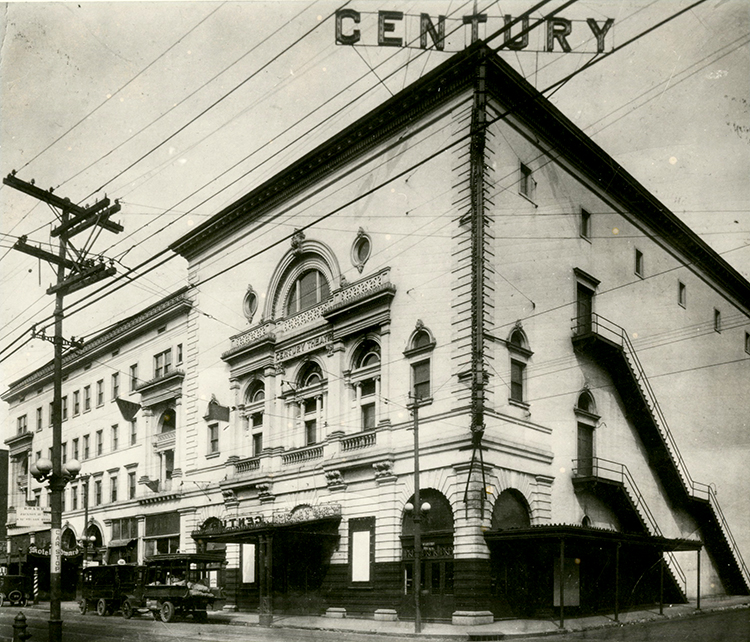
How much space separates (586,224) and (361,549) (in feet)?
53.4

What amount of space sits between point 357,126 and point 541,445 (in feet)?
48.0

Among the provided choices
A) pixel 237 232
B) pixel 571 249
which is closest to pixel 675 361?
pixel 571 249

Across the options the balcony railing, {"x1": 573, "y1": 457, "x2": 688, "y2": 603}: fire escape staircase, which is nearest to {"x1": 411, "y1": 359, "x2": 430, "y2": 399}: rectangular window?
the balcony railing

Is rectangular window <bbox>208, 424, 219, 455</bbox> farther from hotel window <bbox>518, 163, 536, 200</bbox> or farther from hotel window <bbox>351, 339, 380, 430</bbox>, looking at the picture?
hotel window <bbox>518, 163, 536, 200</bbox>

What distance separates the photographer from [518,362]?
1220 inches

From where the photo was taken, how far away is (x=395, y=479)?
3092cm

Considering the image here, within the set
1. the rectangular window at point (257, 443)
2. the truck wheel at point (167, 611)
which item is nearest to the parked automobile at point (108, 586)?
the truck wheel at point (167, 611)

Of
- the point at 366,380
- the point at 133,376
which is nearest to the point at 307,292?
the point at 366,380

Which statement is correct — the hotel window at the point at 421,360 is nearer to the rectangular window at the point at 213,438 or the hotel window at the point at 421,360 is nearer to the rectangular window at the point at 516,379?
the rectangular window at the point at 516,379

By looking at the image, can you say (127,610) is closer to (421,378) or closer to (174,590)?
(174,590)

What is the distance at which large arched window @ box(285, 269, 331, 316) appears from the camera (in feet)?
122

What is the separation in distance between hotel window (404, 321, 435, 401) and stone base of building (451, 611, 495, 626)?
751 centimetres

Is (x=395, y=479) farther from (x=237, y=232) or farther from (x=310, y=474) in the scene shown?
(x=237, y=232)

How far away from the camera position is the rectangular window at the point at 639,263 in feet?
127
